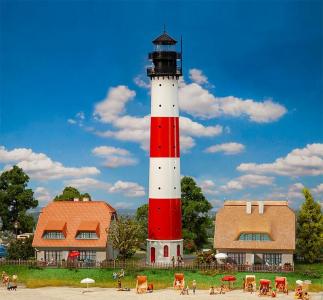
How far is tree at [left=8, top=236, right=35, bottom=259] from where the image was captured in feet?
237

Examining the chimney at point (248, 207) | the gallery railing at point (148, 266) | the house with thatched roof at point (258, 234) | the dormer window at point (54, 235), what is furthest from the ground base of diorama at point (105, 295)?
the chimney at point (248, 207)

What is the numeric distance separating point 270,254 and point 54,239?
20.7 meters

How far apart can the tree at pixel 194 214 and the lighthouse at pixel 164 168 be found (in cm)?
868

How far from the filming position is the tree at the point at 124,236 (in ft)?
229

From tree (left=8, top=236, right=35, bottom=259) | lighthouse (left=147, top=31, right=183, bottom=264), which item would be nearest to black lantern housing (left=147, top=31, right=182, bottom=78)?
lighthouse (left=147, top=31, right=183, bottom=264)

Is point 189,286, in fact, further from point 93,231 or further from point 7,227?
point 7,227

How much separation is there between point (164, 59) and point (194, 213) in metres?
18.0

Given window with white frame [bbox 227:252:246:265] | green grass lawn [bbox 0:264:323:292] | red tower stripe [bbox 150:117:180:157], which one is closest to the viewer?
green grass lawn [bbox 0:264:323:292]

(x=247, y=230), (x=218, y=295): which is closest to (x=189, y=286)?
(x=218, y=295)

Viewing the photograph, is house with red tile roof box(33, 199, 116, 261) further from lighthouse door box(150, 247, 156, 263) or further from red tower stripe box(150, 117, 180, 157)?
red tower stripe box(150, 117, 180, 157)

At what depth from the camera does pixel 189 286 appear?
62.5 meters

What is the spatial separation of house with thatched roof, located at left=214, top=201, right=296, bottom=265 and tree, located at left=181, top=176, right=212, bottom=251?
24.8ft

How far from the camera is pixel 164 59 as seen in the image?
2768 inches

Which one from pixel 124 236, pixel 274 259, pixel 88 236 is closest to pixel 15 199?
pixel 88 236
